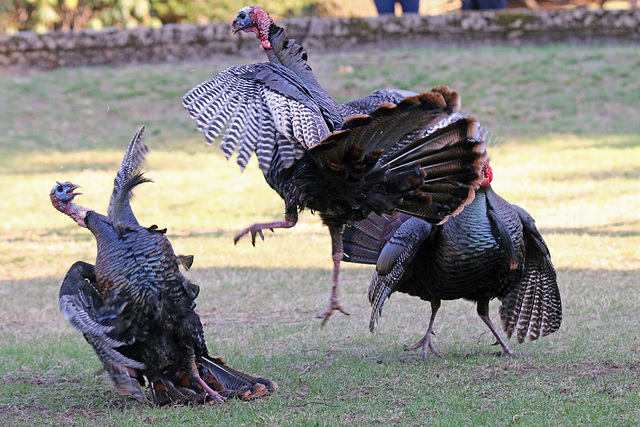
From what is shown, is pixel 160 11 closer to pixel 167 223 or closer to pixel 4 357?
pixel 167 223

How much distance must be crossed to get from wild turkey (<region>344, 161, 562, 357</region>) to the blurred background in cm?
1327

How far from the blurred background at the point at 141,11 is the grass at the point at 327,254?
2405mm

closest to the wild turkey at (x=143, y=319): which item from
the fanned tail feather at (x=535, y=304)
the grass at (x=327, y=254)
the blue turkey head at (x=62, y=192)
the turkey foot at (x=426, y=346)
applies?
the grass at (x=327, y=254)

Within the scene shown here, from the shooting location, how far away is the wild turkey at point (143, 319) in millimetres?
5016

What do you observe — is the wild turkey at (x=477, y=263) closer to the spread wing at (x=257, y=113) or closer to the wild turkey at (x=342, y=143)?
the wild turkey at (x=342, y=143)

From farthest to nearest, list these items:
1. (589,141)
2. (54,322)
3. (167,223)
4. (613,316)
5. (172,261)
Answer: (589,141) → (167,223) → (54,322) → (613,316) → (172,261)

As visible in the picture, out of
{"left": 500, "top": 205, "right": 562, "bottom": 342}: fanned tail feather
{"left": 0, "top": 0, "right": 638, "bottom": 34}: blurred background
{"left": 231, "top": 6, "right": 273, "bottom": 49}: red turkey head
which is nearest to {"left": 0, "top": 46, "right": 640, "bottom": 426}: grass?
{"left": 500, "top": 205, "right": 562, "bottom": 342}: fanned tail feather

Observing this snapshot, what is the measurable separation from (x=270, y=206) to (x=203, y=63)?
5.81m

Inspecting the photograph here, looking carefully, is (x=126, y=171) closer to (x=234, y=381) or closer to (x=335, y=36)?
(x=234, y=381)

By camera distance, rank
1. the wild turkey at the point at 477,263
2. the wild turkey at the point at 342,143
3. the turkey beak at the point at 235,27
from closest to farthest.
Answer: the wild turkey at the point at 342,143
the wild turkey at the point at 477,263
the turkey beak at the point at 235,27

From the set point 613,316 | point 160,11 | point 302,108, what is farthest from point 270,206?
point 160,11

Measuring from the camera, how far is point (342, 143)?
17.5 feet

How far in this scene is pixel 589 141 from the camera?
14.3 meters

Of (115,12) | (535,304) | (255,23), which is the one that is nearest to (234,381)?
(535,304)
